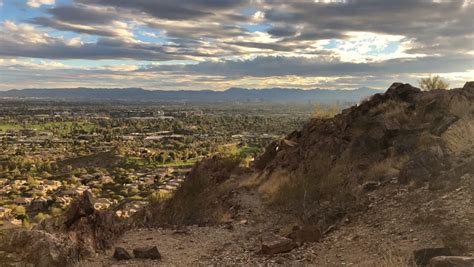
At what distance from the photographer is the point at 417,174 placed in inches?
513

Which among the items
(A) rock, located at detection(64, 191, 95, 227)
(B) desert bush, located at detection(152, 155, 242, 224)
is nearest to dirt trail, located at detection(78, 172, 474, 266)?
(A) rock, located at detection(64, 191, 95, 227)

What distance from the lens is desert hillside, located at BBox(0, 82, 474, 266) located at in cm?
1023

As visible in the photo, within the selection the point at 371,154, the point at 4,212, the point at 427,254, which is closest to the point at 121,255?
the point at 427,254

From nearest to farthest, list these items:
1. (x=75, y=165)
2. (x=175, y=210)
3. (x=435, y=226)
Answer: (x=435, y=226) → (x=175, y=210) → (x=75, y=165)

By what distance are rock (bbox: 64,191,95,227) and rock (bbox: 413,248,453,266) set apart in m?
9.07

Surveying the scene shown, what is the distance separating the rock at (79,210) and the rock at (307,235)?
5966 millimetres

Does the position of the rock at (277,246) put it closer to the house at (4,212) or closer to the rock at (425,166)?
the rock at (425,166)

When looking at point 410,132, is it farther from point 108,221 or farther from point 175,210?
point 108,221

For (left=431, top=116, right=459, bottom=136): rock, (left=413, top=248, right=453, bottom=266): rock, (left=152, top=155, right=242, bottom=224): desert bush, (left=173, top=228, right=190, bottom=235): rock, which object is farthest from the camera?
(left=152, top=155, right=242, bottom=224): desert bush

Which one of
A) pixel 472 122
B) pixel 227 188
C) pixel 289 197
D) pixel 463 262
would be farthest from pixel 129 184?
pixel 463 262

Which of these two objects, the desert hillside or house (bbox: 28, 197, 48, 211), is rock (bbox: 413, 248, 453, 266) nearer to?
the desert hillside

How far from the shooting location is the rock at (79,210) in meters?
13.1

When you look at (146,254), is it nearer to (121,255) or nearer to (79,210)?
(121,255)

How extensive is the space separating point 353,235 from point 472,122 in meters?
6.69
